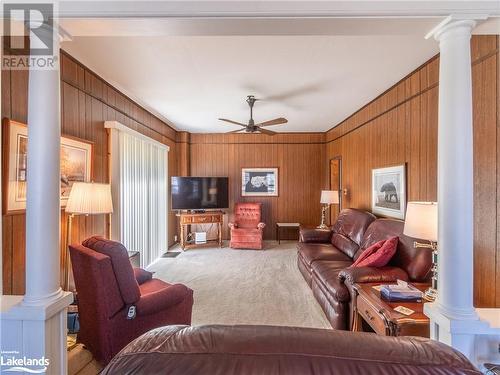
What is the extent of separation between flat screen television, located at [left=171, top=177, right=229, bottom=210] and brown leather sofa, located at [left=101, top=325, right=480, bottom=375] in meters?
5.15

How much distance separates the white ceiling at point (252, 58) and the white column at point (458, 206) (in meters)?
0.25

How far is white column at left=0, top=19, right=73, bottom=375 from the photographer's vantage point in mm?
1392

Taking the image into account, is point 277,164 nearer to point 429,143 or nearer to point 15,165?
point 429,143

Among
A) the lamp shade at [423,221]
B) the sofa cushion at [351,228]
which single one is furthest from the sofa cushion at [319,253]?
the lamp shade at [423,221]

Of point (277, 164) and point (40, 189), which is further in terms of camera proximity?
point (277, 164)

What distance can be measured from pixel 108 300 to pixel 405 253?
269 cm

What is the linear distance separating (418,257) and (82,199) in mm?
3106

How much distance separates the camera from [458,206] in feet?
4.48

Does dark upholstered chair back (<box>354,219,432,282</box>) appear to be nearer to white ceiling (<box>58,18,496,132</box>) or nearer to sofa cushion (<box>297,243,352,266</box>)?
sofa cushion (<box>297,243,352,266</box>)

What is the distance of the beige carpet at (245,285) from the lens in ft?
9.15

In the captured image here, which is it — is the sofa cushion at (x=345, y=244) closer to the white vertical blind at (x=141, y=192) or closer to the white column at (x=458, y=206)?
the white column at (x=458, y=206)

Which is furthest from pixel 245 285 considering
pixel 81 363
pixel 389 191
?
pixel 389 191

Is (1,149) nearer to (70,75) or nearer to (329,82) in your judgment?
(70,75)

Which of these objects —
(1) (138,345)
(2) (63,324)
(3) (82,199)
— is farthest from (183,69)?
(1) (138,345)
